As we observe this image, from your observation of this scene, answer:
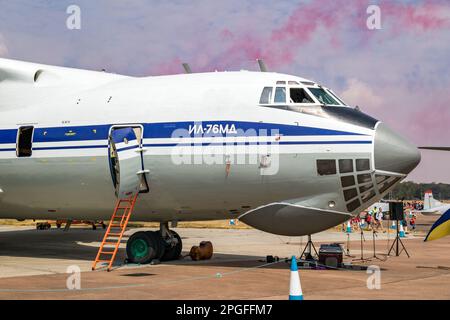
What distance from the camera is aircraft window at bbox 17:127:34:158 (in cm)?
1858

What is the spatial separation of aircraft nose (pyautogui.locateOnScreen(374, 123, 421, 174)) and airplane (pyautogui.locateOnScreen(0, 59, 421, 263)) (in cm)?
3

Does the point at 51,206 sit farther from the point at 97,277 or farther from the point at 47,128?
the point at 97,277

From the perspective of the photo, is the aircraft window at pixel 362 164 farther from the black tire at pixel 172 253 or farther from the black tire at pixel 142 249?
the black tire at pixel 172 253

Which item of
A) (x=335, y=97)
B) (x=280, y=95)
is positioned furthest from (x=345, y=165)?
(x=280, y=95)

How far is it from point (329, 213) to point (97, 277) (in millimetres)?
6268

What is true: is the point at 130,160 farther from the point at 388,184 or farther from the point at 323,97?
the point at 388,184

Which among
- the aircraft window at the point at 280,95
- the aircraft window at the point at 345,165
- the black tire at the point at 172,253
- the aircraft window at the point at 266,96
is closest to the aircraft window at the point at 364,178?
the aircraft window at the point at 345,165

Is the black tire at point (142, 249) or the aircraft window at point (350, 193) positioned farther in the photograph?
the black tire at point (142, 249)

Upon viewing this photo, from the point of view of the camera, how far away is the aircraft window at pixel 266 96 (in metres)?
16.6

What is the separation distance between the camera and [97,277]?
15.0 m

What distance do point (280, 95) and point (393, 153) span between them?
3.46 meters

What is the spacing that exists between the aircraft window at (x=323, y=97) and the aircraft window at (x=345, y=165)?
1.92 meters

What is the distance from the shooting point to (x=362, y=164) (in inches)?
609
